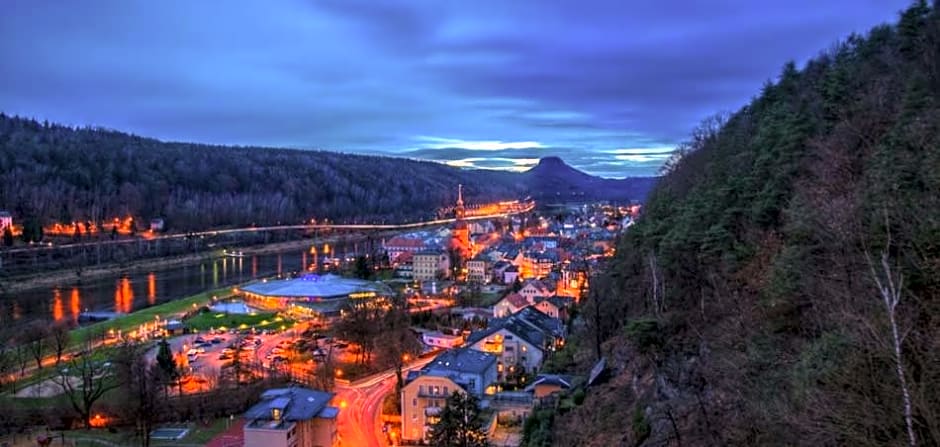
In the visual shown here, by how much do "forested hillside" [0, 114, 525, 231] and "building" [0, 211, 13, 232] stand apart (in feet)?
3.91

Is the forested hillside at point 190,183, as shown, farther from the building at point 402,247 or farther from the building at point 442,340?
the building at point 442,340

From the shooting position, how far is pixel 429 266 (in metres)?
29.3

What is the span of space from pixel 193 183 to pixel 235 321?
165ft

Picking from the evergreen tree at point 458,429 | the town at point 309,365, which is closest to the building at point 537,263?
the town at point 309,365

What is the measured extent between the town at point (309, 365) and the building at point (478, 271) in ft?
10.3

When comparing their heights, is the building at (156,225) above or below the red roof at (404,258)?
above

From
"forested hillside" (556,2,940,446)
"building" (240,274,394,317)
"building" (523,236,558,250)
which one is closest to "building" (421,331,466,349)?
"building" (240,274,394,317)

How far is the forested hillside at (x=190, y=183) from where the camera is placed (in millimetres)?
49688

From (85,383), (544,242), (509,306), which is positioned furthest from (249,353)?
(544,242)

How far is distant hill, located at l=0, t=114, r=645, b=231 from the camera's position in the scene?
163ft

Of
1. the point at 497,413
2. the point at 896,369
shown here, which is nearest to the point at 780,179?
the point at 896,369

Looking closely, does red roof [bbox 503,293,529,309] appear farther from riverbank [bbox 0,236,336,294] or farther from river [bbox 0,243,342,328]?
riverbank [bbox 0,236,336,294]

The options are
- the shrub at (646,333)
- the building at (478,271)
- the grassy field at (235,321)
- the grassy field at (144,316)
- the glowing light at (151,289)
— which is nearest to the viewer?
the shrub at (646,333)

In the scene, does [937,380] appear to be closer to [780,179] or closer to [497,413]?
[780,179]
